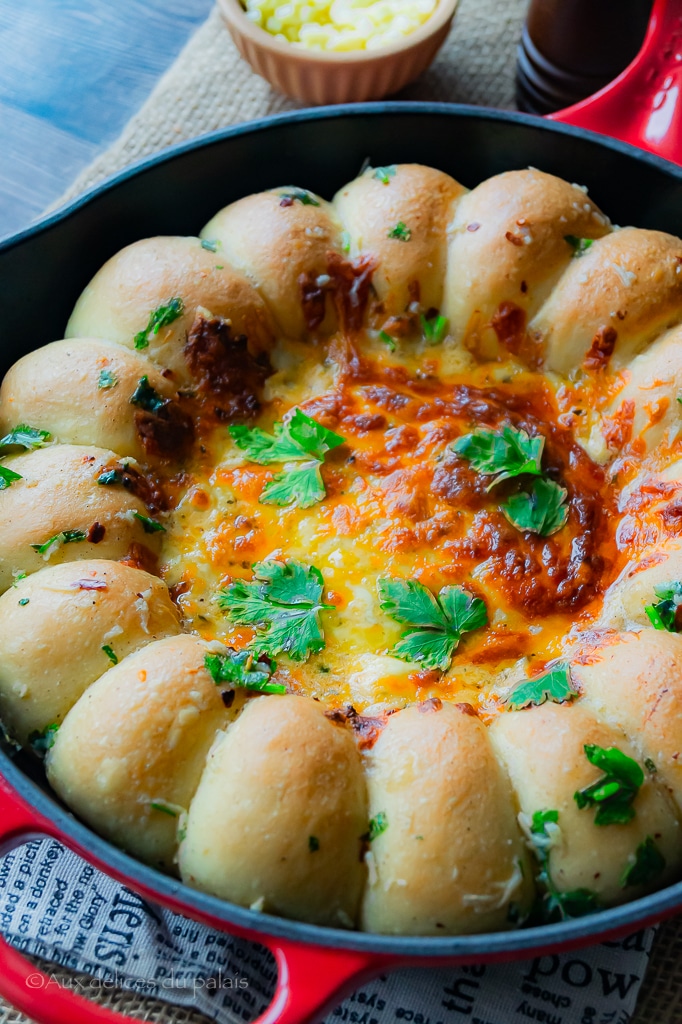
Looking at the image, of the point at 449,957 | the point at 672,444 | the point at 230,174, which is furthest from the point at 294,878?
the point at 230,174

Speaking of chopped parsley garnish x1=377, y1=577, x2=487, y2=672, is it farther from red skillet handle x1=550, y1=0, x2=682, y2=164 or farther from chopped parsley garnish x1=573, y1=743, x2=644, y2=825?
red skillet handle x1=550, y1=0, x2=682, y2=164

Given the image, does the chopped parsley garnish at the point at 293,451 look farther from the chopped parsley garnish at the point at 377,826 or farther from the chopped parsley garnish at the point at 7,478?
the chopped parsley garnish at the point at 377,826

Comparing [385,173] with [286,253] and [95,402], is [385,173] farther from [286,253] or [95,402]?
[95,402]

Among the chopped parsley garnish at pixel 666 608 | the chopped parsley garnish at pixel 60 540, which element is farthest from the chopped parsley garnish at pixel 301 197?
the chopped parsley garnish at pixel 666 608

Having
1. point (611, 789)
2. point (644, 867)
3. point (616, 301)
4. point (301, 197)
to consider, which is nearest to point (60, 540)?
point (301, 197)

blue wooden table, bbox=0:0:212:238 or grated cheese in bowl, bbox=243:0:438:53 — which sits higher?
grated cheese in bowl, bbox=243:0:438:53

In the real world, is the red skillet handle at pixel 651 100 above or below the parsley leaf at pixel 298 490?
above

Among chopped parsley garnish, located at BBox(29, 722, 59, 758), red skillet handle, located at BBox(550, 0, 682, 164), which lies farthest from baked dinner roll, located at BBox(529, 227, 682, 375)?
chopped parsley garnish, located at BBox(29, 722, 59, 758)
